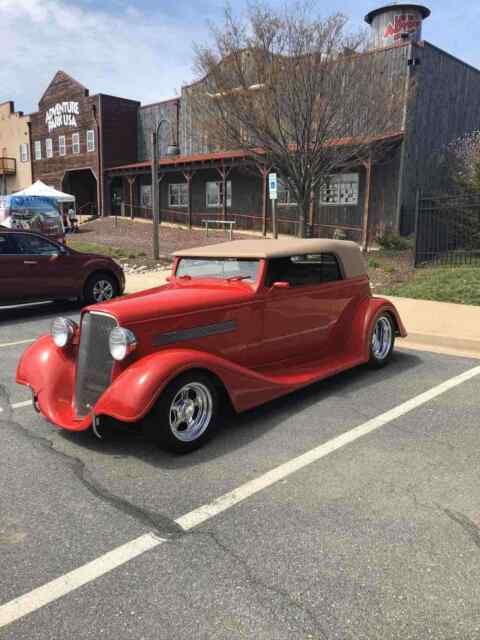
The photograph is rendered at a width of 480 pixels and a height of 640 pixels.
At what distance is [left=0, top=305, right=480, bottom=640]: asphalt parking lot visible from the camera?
2258 mm

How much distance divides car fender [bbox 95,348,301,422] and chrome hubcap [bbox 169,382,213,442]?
0.16 m

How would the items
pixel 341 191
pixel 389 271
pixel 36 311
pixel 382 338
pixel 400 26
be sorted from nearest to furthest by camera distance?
1. pixel 382 338
2. pixel 36 311
3. pixel 389 271
4. pixel 341 191
5. pixel 400 26

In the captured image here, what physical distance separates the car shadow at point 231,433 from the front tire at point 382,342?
296mm

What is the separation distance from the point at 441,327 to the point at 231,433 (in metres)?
4.66

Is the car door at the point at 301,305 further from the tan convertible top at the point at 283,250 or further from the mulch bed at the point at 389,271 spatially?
the mulch bed at the point at 389,271

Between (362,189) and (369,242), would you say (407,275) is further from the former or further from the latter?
(362,189)

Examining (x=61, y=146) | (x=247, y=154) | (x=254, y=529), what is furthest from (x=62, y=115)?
(x=254, y=529)

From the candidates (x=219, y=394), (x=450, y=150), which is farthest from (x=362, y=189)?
(x=219, y=394)

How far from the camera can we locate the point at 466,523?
2943 millimetres

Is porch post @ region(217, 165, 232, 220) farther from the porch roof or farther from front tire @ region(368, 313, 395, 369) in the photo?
front tire @ region(368, 313, 395, 369)

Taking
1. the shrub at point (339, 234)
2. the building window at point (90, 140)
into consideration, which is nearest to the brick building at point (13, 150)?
the building window at point (90, 140)

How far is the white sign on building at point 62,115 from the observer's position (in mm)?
34950

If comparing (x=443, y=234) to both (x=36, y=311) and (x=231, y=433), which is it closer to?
(x=36, y=311)

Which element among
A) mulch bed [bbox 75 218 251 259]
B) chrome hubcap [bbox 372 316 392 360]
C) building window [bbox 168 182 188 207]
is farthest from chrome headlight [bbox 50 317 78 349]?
building window [bbox 168 182 188 207]
